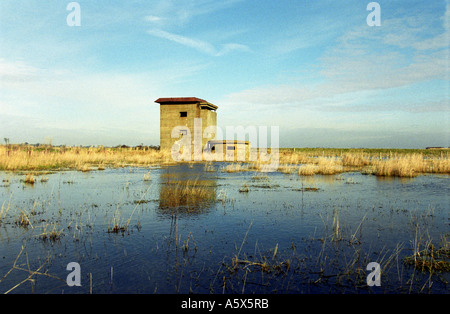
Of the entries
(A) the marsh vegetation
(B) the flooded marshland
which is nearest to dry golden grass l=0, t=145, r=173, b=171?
(A) the marsh vegetation

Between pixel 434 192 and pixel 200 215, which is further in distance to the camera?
pixel 434 192

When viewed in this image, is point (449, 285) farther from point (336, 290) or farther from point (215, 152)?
point (215, 152)

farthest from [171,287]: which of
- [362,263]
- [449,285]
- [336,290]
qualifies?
[449,285]

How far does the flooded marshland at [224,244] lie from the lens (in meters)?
4.55

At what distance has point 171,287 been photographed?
173 inches

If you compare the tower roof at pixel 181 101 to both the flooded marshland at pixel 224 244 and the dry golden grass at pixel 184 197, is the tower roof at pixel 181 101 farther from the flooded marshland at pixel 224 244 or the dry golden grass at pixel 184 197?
the flooded marshland at pixel 224 244

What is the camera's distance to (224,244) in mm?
6230

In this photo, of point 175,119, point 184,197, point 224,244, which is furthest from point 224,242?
point 175,119

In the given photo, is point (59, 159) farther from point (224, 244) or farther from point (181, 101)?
point (224, 244)

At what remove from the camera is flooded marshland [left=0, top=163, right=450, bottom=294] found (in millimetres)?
4551

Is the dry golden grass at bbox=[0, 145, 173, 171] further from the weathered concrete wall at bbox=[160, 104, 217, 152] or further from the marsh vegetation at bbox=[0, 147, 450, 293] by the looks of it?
the marsh vegetation at bbox=[0, 147, 450, 293]
